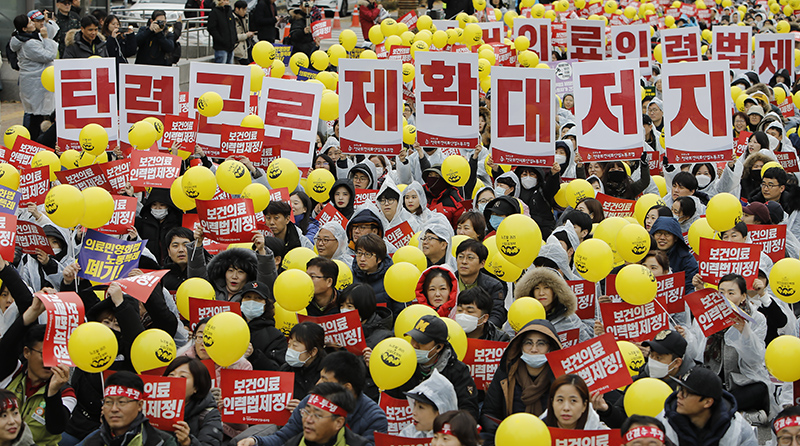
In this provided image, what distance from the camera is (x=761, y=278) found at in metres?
6.73

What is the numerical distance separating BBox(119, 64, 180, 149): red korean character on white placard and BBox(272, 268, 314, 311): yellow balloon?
4612 millimetres

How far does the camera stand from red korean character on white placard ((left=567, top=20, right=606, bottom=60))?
51.8ft

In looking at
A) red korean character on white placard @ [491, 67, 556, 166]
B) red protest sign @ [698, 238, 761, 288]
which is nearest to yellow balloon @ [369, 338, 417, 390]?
red protest sign @ [698, 238, 761, 288]

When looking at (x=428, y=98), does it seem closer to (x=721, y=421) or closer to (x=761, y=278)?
(x=761, y=278)

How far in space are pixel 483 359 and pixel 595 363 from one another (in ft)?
2.64

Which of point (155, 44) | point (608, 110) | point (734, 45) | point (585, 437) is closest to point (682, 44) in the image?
point (734, 45)

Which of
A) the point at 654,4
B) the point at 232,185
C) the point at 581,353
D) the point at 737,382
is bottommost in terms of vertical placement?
the point at 737,382

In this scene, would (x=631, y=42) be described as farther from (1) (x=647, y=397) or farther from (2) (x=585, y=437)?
(2) (x=585, y=437)

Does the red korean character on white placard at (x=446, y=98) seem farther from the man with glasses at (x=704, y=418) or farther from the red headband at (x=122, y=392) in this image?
the red headband at (x=122, y=392)

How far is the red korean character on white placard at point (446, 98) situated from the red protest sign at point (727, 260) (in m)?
3.10


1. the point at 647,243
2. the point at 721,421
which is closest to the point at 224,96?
the point at 647,243

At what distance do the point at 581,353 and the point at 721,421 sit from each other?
2.64 ft

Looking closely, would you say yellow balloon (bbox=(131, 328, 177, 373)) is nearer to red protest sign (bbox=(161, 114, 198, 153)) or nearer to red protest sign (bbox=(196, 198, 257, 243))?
red protest sign (bbox=(196, 198, 257, 243))

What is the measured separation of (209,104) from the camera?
927 centimetres
